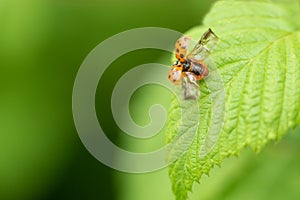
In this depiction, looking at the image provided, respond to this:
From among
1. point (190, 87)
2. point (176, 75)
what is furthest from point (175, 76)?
point (190, 87)

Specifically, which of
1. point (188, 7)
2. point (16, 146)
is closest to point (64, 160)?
point (16, 146)

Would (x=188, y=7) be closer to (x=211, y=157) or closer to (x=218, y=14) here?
(x=218, y=14)

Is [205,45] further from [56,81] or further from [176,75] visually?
[56,81]

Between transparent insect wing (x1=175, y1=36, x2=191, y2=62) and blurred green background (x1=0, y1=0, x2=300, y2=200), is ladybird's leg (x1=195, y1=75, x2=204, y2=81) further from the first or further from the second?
blurred green background (x1=0, y1=0, x2=300, y2=200)

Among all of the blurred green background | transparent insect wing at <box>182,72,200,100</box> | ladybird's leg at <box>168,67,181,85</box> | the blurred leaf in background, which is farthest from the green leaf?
the blurred leaf in background

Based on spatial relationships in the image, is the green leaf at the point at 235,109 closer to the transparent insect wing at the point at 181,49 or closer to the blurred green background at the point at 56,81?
the transparent insect wing at the point at 181,49

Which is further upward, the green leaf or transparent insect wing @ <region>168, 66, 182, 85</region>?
transparent insect wing @ <region>168, 66, 182, 85</region>
